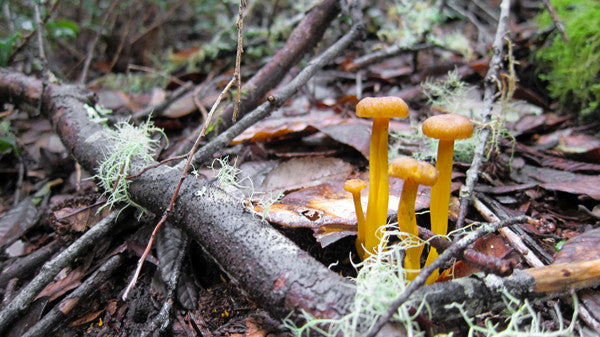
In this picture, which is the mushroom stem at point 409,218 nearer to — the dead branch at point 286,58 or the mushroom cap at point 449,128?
the mushroom cap at point 449,128

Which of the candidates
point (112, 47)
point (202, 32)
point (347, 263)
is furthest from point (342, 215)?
point (202, 32)

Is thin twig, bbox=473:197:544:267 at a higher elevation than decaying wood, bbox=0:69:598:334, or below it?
below

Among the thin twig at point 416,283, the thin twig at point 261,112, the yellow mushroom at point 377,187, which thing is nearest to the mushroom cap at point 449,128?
the yellow mushroom at point 377,187

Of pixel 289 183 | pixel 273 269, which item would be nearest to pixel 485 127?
pixel 289 183

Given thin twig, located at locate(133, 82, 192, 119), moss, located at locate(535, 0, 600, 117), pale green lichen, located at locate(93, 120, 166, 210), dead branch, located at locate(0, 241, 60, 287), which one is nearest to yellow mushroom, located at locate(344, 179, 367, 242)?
pale green lichen, located at locate(93, 120, 166, 210)

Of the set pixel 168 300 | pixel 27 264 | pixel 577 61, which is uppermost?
pixel 577 61

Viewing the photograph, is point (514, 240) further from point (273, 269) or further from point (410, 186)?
point (273, 269)

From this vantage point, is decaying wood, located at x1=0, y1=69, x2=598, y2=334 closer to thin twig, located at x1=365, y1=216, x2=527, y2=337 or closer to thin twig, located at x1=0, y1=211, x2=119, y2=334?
thin twig, located at x1=365, y1=216, x2=527, y2=337

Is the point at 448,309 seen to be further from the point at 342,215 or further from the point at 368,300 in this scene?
the point at 342,215
